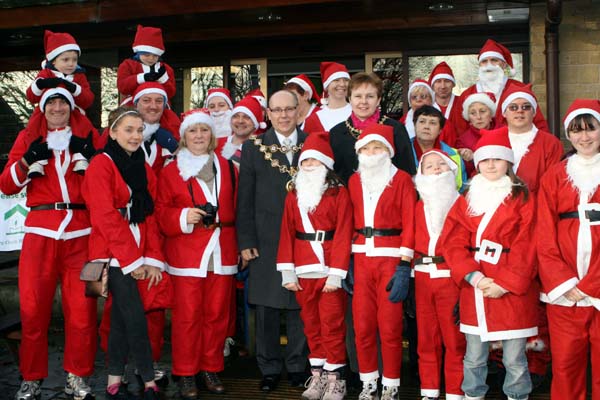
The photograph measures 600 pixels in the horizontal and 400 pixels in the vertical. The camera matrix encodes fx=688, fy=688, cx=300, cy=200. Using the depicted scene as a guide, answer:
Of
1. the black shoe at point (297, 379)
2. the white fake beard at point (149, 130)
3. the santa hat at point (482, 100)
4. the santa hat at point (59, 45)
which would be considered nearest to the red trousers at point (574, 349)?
the black shoe at point (297, 379)

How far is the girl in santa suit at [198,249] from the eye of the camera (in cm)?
520

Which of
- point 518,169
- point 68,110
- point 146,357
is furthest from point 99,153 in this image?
point 518,169

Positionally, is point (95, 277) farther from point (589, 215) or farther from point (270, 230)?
point (589, 215)

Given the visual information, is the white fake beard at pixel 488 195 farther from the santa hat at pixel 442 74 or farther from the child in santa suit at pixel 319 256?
the santa hat at pixel 442 74

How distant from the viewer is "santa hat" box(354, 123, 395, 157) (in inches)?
193

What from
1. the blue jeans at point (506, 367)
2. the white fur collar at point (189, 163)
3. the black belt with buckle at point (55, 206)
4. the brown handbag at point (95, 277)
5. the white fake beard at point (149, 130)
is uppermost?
the white fake beard at point (149, 130)

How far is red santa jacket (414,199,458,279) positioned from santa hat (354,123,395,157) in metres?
0.49

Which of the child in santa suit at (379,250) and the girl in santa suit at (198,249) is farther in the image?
the girl in santa suit at (198,249)

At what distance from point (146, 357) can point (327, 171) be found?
187 centimetres

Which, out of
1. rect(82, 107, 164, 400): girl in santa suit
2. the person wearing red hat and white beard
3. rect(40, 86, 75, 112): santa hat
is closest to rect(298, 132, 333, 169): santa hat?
the person wearing red hat and white beard

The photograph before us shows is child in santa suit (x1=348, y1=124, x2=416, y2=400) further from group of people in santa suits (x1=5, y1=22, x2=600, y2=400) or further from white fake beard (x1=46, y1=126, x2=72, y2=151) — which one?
white fake beard (x1=46, y1=126, x2=72, y2=151)

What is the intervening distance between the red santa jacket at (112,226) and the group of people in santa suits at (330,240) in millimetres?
12

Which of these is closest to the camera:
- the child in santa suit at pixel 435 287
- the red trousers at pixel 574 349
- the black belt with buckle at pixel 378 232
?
the red trousers at pixel 574 349

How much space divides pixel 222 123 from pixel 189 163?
75.2 inches
